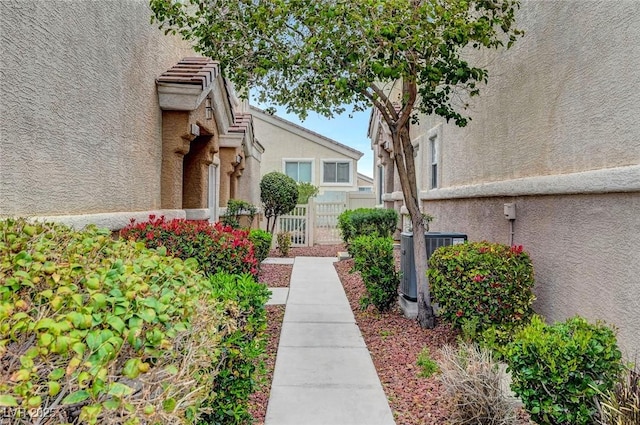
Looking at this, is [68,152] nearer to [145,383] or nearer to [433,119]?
[145,383]

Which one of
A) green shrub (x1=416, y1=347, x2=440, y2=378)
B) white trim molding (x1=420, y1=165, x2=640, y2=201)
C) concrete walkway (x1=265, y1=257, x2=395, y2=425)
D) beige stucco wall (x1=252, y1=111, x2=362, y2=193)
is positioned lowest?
concrete walkway (x1=265, y1=257, x2=395, y2=425)

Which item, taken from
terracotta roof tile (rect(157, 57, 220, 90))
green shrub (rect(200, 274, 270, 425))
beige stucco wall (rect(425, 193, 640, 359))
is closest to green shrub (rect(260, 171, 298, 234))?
terracotta roof tile (rect(157, 57, 220, 90))

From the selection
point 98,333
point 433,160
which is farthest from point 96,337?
point 433,160

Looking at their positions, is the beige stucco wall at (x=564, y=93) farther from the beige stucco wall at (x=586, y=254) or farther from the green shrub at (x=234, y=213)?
the green shrub at (x=234, y=213)

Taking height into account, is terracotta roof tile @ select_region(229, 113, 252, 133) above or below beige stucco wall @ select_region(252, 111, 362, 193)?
below

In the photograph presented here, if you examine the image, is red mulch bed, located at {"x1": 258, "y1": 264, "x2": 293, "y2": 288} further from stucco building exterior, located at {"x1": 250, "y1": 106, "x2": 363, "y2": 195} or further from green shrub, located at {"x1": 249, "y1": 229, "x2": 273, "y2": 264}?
stucco building exterior, located at {"x1": 250, "y1": 106, "x2": 363, "y2": 195}

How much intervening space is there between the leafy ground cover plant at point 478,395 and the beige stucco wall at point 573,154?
150 cm

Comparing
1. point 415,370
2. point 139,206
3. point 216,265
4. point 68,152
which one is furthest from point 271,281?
point 68,152

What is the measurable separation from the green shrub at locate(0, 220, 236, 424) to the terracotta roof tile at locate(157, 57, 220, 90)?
537 cm

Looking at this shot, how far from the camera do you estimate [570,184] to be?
17.0ft

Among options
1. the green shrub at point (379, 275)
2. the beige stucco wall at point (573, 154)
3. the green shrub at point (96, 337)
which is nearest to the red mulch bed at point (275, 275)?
the green shrub at point (379, 275)

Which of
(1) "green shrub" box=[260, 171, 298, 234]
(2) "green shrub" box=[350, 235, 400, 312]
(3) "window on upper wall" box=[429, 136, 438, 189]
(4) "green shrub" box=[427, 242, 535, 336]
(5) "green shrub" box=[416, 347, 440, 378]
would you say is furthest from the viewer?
(1) "green shrub" box=[260, 171, 298, 234]

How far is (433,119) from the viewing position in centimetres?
1212

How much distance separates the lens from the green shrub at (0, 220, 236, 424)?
5.56ft
